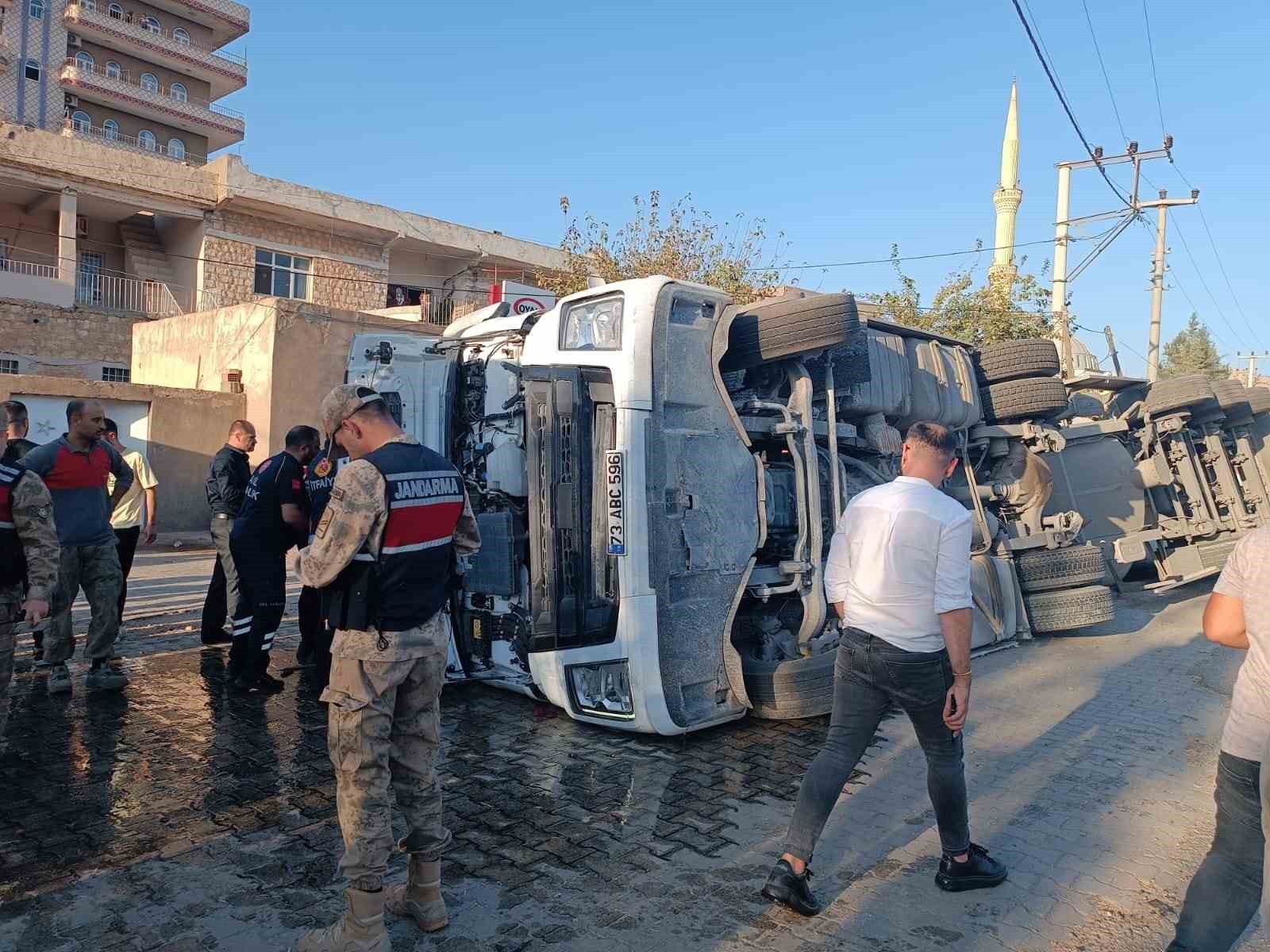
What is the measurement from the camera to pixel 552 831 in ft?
12.4

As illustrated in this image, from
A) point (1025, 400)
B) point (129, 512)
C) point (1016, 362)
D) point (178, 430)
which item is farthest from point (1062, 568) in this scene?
point (178, 430)

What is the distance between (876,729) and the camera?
10.8ft

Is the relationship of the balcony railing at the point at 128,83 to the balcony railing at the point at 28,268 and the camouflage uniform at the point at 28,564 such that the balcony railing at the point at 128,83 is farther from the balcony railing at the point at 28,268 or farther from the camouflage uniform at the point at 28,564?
the camouflage uniform at the point at 28,564

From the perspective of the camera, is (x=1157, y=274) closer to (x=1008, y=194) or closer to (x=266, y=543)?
(x=1008, y=194)

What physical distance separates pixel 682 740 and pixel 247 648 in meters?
2.79

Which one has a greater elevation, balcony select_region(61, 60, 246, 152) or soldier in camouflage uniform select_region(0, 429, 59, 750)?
balcony select_region(61, 60, 246, 152)

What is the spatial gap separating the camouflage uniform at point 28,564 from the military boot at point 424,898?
2.17 m

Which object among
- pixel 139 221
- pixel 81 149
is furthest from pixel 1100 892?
pixel 139 221

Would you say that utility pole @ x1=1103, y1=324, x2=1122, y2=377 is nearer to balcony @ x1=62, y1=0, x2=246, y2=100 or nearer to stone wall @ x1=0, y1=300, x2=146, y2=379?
stone wall @ x1=0, y1=300, x2=146, y2=379

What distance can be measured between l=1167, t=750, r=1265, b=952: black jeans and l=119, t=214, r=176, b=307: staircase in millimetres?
29357

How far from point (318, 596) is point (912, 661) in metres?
4.01

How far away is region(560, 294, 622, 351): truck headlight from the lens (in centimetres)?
488

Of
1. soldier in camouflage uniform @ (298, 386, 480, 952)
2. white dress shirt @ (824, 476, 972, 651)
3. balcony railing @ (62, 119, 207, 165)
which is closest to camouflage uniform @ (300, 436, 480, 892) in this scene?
soldier in camouflage uniform @ (298, 386, 480, 952)

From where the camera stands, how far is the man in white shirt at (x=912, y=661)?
3.23 m
